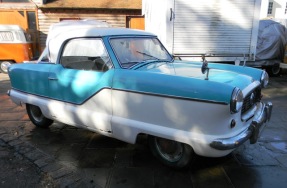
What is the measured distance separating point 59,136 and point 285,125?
401 centimetres

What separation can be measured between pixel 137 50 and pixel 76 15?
11.5 meters

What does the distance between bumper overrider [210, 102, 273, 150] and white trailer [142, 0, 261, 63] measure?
13.8ft

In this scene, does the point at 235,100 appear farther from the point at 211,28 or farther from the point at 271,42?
the point at 271,42

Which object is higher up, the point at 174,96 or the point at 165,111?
the point at 174,96

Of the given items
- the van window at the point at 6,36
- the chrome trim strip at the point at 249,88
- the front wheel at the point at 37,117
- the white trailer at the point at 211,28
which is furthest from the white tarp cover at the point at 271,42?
the van window at the point at 6,36

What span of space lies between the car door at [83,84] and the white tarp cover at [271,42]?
26.5 ft

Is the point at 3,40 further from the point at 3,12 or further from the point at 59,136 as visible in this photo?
the point at 59,136

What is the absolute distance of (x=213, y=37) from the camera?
7.70 m

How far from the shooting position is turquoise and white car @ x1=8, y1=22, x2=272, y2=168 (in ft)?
9.17

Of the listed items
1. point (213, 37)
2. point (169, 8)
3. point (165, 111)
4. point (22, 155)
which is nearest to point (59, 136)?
point (22, 155)

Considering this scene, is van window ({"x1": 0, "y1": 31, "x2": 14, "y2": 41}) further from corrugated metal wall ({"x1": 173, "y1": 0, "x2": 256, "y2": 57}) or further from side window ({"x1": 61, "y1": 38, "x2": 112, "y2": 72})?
side window ({"x1": 61, "y1": 38, "x2": 112, "y2": 72})

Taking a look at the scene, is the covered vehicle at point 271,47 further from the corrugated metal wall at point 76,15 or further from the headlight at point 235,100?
the headlight at point 235,100

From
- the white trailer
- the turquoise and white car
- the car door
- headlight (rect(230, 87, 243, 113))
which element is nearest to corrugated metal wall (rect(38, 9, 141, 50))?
the white trailer

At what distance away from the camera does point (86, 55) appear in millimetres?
3803
